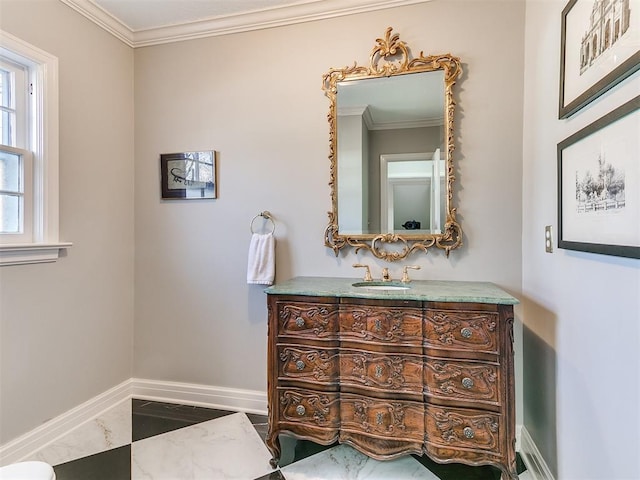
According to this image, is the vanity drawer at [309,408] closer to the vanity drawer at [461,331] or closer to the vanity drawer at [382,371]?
the vanity drawer at [382,371]

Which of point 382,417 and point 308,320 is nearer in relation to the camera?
point 382,417

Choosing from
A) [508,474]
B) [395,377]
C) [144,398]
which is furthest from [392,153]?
[144,398]

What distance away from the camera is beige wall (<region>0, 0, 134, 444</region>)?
1795 millimetres

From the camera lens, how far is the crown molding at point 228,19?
2.10m

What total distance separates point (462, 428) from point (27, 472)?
5.36 ft

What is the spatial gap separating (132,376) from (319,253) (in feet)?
5.61

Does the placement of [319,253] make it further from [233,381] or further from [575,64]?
[575,64]

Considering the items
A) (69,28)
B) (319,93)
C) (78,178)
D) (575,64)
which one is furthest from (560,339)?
(69,28)

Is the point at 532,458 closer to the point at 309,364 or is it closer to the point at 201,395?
the point at 309,364

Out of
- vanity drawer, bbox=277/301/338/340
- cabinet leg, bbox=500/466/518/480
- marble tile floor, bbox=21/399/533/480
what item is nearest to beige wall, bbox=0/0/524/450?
marble tile floor, bbox=21/399/533/480

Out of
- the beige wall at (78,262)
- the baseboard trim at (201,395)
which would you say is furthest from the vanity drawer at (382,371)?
the beige wall at (78,262)

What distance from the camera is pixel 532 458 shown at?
174cm

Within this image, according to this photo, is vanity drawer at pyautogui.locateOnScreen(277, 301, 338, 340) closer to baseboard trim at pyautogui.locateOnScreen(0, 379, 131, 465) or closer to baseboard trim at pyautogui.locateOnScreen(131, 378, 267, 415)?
baseboard trim at pyautogui.locateOnScreen(131, 378, 267, 415)

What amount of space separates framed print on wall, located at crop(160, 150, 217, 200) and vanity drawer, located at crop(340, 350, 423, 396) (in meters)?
1.45
